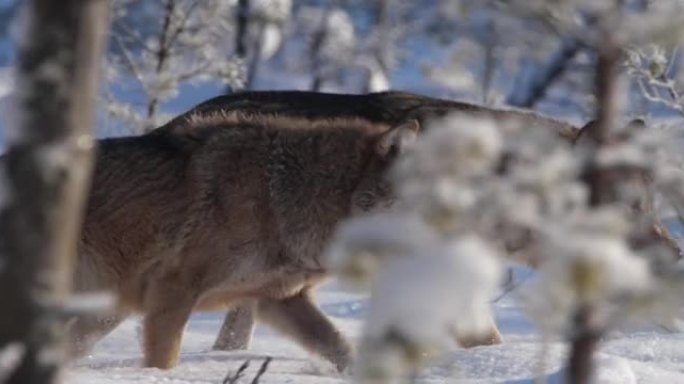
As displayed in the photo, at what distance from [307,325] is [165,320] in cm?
70

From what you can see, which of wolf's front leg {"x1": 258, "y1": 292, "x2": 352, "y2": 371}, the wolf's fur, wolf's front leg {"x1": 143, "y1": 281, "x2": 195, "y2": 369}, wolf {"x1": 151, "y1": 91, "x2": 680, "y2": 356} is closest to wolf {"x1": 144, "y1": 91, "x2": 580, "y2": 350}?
wolf {"x1": 151, "y1": 91, "x2": 680, "y2": 356}

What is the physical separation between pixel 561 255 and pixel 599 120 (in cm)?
44

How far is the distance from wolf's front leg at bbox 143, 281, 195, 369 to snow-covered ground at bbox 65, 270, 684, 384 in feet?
0.34

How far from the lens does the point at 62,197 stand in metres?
2.34

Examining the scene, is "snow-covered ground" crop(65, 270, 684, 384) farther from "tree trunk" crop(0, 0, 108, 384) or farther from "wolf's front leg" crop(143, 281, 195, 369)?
"tree trunk" crop(0, 0, 108, 384)

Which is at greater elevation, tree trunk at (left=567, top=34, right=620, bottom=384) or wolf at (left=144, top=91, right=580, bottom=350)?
wolf at (left=144, top=91, right=580, bottom=350)

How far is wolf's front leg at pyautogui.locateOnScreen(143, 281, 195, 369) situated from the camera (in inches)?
281

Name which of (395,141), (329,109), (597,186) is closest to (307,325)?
(395,141)

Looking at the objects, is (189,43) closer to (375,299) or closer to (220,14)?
(220,14)

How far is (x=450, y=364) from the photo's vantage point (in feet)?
18.7

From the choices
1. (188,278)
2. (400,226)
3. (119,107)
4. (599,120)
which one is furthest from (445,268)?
(119,107)

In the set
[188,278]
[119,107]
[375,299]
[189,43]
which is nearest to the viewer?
[375,299]

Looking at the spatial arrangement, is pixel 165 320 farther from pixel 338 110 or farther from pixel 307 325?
pixel 338 110

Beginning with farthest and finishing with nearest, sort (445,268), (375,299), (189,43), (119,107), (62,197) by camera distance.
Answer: (189,43)
(119,107)
(62,197)
(375,299)
(445,268)
